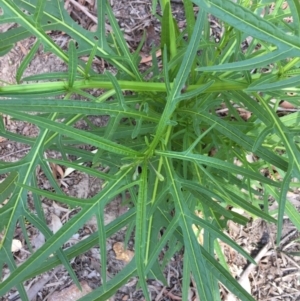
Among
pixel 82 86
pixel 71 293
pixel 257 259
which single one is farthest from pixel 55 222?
pixel 82 86

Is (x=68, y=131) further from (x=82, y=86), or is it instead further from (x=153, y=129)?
(x=153, y=129)

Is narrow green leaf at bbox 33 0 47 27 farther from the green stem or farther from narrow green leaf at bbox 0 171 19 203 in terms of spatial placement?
narrow green leaf at bbox 0 171 19 203

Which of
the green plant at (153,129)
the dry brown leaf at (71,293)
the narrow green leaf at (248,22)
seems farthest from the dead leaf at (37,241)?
the narrow green leaf at (248,22)

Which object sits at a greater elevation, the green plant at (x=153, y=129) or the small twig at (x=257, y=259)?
the green plant at (x=153, y=129)

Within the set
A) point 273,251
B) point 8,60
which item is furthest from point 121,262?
point 8,60

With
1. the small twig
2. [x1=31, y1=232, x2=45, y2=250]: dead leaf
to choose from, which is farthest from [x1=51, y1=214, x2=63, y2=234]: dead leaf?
the small twig

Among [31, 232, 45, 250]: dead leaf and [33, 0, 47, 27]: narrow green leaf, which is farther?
[31, 232, 45, 250]: dead leaf

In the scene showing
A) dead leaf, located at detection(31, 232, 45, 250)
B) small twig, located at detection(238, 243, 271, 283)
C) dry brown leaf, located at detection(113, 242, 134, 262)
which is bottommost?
small twig, located at detection(238, 243, 271, 283)

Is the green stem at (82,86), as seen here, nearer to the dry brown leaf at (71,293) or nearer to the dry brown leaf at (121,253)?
the dry brown leaf at (121,253)
